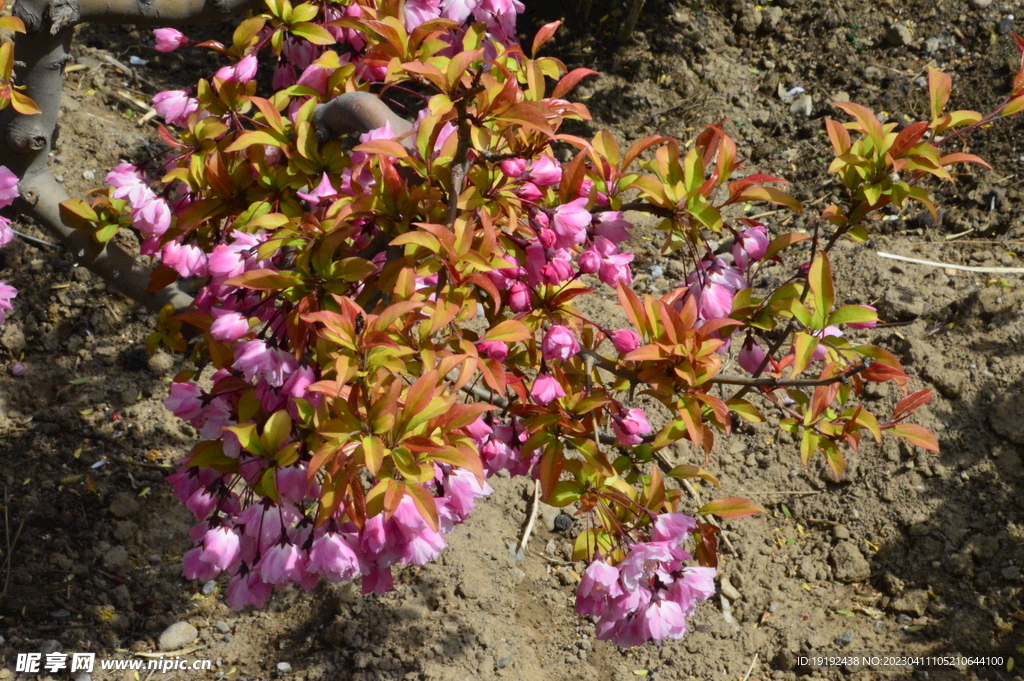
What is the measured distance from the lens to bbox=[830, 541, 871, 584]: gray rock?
7.01 ft

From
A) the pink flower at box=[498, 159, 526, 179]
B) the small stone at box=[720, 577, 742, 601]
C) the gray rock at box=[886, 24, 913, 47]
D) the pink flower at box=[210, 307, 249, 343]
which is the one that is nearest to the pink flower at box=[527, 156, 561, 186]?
the pink flower at box=[498, 159, 526, 179]

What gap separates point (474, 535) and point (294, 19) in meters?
1.39

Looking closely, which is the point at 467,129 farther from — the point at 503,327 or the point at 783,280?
the point at 783,280

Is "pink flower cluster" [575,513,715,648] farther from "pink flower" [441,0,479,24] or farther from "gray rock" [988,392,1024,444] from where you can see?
"gray rock" [988,392,1024,444]

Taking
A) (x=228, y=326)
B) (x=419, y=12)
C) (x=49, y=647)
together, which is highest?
(x=419, y=12)

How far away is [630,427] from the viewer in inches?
55.7

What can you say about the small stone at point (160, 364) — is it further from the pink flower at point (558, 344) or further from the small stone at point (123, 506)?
the pink flower at point (558, 344)

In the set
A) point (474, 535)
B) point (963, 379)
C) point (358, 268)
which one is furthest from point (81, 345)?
point (963, 379)

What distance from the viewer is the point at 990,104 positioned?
3.05m

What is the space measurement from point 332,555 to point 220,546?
0.23m

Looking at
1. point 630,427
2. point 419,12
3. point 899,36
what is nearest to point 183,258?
point 419,12

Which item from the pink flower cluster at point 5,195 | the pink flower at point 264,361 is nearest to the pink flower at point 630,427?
the pink flower at point 264,361

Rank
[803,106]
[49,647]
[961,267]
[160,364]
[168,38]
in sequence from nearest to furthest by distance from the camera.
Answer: [168,38] → [49,647] → [160,364] → [961,267] → [803,106]

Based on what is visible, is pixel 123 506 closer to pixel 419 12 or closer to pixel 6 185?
pixel 6 185
